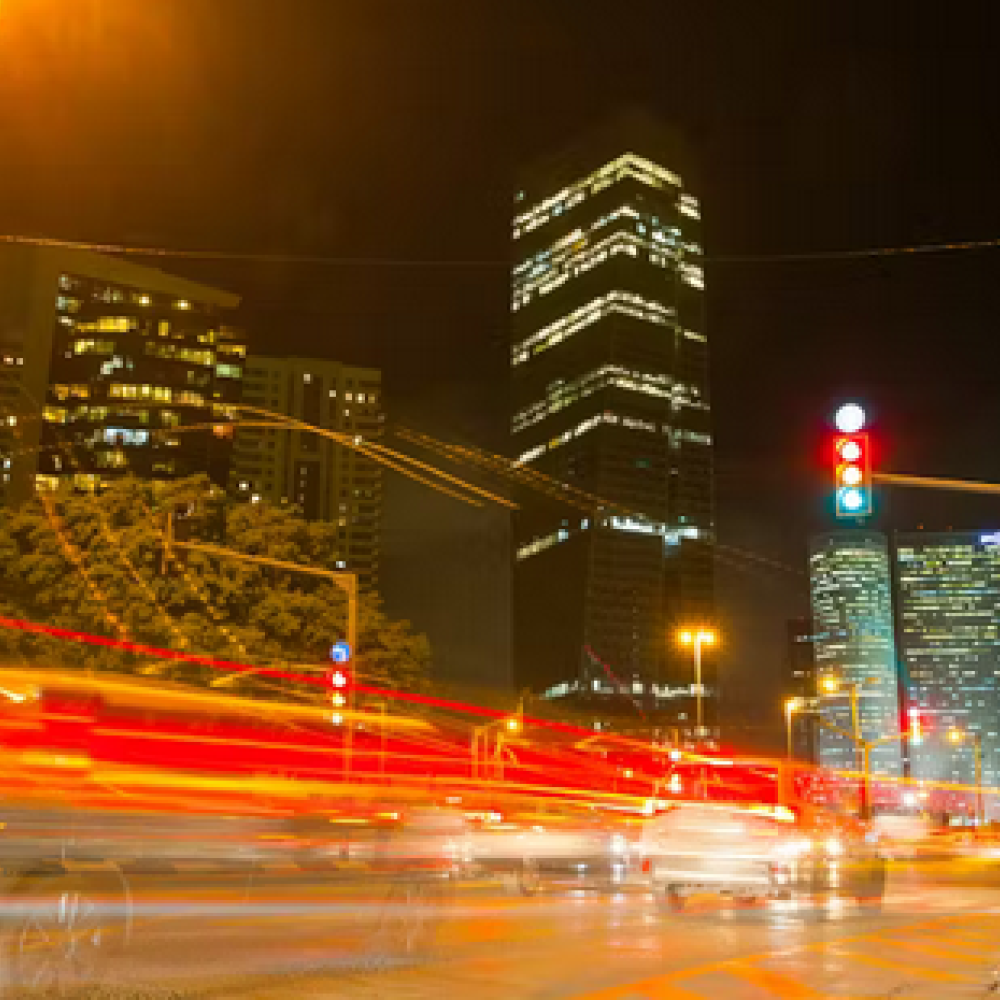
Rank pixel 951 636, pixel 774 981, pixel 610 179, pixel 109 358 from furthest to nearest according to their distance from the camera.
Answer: pixel 951 636
pixel 610 179
pixel 109 358
pixel 774 981

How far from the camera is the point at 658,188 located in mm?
171250

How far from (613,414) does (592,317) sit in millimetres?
12956

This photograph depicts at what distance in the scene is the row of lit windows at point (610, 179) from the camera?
158375 millimetres

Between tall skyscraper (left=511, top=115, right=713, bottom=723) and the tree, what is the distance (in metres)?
97.8

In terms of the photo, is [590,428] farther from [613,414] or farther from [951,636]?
[951,636]

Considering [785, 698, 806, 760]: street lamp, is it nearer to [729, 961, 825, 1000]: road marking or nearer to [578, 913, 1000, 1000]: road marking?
[578, 913, 1000, 1000]: road marking

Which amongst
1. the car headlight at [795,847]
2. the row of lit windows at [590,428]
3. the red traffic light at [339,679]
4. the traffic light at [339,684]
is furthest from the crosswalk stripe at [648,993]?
the row of lit windows at [590,428]

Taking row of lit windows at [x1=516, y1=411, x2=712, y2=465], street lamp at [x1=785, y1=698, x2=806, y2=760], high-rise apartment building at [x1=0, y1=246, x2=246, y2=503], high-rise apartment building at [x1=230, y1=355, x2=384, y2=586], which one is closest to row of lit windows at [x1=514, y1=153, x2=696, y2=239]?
row of lit windows at [x1=516, y1=411, x2=712, y2=465]

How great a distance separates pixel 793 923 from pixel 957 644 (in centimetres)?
17348

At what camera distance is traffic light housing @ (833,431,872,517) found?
15383 mm

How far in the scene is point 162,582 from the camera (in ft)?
106

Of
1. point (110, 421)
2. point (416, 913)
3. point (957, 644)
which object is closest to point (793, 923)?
point (416, 913)

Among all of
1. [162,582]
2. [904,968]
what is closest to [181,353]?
[162,582]

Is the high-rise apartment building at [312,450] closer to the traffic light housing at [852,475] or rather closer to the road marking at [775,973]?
the traffic light housing at [852,475]
